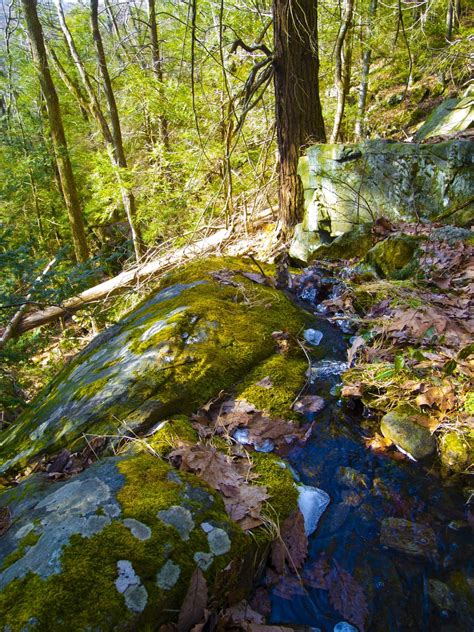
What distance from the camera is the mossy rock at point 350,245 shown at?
4375 millimetres

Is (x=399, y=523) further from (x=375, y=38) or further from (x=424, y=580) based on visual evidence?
(x=375, y=38)

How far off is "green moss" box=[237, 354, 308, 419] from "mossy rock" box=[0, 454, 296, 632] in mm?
731

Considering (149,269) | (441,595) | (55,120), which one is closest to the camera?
(441,595)

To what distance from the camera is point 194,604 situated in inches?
50.6

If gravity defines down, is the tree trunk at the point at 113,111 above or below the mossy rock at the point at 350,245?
above

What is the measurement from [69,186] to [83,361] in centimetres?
816

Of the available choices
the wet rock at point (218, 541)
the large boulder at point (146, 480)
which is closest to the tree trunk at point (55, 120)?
the large boulder at point (146, 480)

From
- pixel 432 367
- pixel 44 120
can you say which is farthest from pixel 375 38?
pixel 44 120

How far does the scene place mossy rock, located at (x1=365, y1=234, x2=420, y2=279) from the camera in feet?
11.9

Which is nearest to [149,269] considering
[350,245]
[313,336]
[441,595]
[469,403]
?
[350,245]

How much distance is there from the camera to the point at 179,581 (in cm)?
132

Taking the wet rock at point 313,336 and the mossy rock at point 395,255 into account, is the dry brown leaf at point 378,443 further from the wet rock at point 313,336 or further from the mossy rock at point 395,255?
the mossy rock at point 395,255

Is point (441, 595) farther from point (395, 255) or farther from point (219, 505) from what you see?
point (395, 255)

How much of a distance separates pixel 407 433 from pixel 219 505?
118 cm
